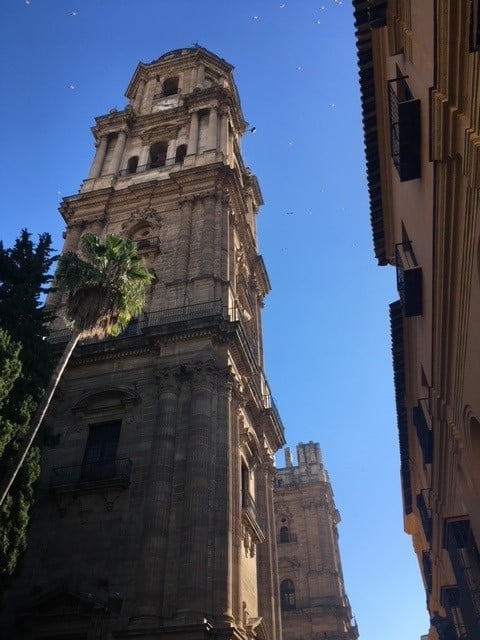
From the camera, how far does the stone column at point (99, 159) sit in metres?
33.7

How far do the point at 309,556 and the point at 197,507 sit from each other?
2864 cm

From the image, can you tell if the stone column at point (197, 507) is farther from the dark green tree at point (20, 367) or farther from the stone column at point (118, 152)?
the stone column at point (118, 152)

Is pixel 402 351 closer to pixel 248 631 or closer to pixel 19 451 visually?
pixel 248 631

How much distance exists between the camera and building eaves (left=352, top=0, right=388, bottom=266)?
43.7 feet

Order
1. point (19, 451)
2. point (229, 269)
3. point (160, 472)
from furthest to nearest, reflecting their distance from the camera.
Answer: point (229, 269), point (160, 472), point (19, 451)

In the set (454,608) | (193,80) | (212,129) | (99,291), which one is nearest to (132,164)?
(212,129)

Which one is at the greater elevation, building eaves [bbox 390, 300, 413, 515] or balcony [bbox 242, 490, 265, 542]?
building eaves [bbox 390, 300, 413, 515]

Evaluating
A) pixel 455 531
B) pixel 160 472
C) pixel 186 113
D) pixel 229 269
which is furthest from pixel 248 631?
pixel 186 113

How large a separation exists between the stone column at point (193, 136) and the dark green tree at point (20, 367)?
48.3 feet

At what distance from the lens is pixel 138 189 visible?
99.3 feet

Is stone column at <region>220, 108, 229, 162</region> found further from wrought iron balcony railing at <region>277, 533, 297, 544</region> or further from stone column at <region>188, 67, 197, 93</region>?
wrought iron balcony railing at <region>277, 533, 297, 544</region>

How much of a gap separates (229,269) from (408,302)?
511 inches

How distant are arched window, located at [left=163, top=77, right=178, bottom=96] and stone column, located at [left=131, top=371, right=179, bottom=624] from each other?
93.2ft

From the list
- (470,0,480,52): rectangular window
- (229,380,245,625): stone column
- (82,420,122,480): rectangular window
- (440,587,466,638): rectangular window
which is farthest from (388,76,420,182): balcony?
(440,587,466,638): rectangular window
